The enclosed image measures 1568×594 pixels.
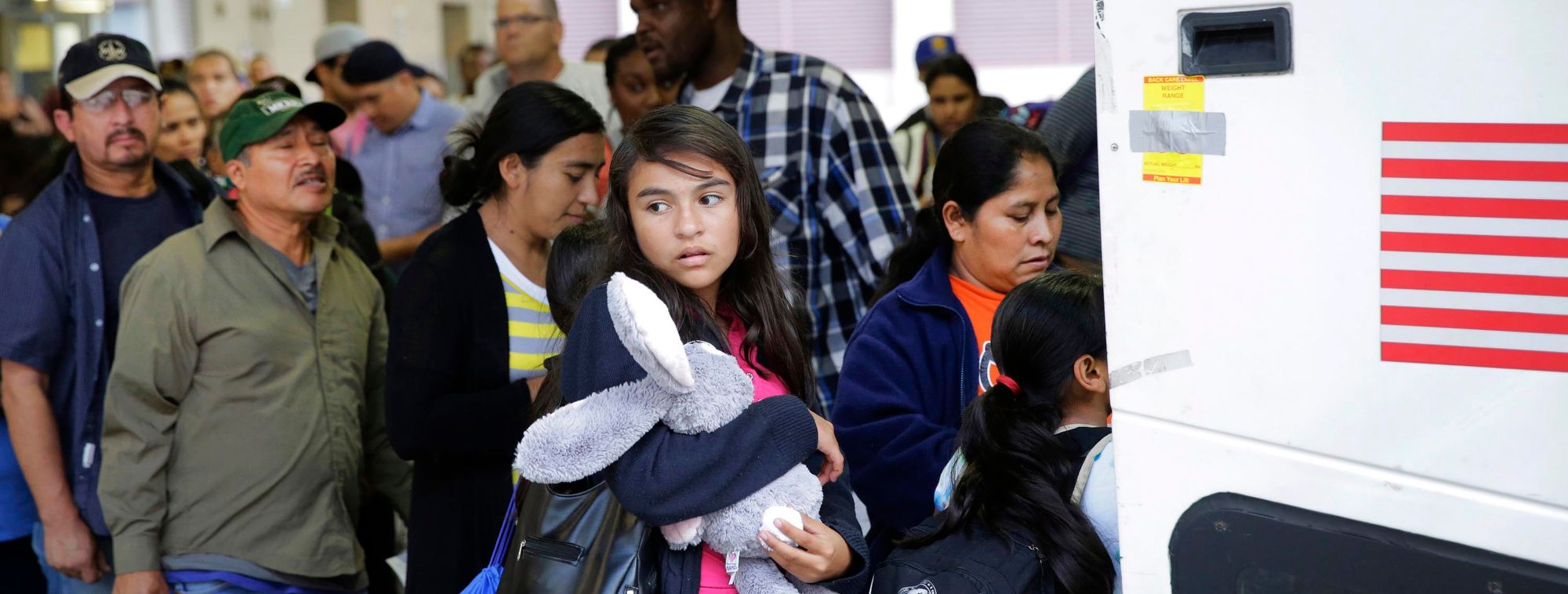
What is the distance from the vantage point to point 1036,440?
211 centimetres

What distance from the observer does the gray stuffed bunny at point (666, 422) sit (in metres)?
1.74

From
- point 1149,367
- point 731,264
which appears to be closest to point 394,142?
point 731,264

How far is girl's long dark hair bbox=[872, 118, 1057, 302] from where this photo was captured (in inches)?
109

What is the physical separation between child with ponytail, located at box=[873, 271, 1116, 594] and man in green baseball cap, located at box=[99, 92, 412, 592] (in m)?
1.80

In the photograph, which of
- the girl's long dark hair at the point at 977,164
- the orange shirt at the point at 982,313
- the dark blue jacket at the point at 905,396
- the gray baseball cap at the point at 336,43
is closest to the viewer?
the dark blue jacket at the point at 905,396

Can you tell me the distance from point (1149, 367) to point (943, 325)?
111 cm

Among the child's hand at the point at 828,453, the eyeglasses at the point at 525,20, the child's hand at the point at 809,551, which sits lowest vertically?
the child's hand at the point at 809,551

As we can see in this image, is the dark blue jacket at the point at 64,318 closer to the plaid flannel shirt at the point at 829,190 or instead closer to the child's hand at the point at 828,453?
the plaid flannel shirt at the point at 829,190

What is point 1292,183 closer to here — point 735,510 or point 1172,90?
point 1172,90

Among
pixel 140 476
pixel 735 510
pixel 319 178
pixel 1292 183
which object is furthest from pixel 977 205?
pixel 140 476

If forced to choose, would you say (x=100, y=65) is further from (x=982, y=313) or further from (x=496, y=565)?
A: (x=982, y=313)

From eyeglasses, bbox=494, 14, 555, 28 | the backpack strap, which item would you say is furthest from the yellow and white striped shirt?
eyeglasses, bbox=494, 14, 555, 28

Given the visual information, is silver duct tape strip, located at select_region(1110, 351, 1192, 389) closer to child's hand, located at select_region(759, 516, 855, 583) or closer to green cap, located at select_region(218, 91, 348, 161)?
child's hand, located at select_region(759, 516, 855, 583)

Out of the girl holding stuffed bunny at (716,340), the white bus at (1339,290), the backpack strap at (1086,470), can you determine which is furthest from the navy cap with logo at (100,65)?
the white bus at (1339,290)
